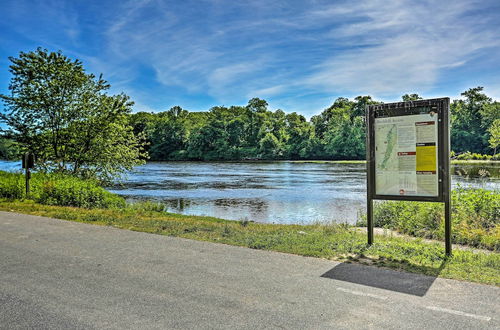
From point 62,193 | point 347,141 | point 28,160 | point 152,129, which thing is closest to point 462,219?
point 62,193

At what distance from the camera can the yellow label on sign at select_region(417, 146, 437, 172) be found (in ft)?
22.4

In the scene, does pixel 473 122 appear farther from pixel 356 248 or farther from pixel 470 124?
pixel 356 248

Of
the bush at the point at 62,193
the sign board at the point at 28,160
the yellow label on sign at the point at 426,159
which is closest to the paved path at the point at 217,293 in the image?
the yellow label on sign at the point at 426,159

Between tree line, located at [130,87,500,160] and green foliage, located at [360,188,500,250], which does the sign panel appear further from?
tree line, located at [130,87,500,160]

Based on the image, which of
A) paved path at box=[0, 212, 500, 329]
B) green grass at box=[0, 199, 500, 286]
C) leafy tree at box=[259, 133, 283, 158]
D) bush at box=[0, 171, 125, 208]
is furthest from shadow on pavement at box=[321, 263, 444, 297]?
leafy tree at box=[259, 133, 283, 158]

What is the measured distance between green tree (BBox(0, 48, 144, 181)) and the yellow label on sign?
1811 centimetres

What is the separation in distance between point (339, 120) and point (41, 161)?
97.3 m

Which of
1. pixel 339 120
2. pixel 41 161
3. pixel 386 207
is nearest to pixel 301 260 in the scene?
pixel 386 207

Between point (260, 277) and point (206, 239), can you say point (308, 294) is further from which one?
point (206, 239)

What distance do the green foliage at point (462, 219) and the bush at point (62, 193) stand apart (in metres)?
10.3

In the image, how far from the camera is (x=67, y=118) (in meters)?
22.4

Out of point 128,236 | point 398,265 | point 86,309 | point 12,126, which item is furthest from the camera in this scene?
point 12,126

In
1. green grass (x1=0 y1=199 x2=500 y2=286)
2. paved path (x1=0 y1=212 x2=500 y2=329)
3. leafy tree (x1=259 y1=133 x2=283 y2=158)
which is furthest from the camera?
leafy tree (x1=259 y1=133 x2=283 y2=158)

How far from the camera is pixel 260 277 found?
5586mm
